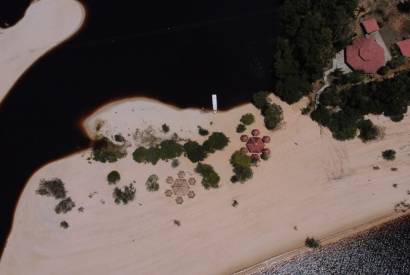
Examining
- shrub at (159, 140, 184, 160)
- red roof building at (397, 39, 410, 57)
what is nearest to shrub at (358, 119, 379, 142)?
red roof building at (397, 39, 410, 57)

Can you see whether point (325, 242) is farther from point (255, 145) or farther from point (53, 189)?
point (53, 189)

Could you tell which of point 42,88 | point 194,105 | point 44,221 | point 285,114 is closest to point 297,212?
point 285,114

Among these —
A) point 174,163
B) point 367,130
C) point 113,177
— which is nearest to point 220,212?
point 174,163

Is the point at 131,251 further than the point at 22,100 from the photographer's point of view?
No

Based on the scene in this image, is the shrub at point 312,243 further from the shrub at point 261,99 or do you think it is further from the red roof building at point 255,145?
the shrub at point 261,99

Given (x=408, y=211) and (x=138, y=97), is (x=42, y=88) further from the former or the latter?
(x=408, y=211)
